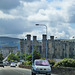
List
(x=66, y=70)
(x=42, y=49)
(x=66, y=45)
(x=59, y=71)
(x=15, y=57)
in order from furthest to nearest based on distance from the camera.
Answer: (x=15, y=57)
(x=42, y=49)
(x=66, y=45)
(x=59, y=71)
(x=66, y=70)

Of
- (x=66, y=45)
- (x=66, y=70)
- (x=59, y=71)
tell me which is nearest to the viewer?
(x=66, y=70)

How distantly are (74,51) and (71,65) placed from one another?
324 ft

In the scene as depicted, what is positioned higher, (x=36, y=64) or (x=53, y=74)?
(x=36, y=64)

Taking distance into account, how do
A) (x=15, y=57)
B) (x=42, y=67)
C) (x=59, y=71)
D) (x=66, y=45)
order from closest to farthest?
1. (x=42, y=67)
2. (x=59, y=71)
3. (x=66, y=45)
4. (x=15, y=57)

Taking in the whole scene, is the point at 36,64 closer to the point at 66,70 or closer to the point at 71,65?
the point at 66,70

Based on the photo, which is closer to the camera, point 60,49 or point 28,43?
point 60,49

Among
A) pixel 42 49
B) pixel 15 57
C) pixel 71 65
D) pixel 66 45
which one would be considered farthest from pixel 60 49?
pixel 71 65

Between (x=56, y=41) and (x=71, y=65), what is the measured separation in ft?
325

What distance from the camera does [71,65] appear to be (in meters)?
32.8

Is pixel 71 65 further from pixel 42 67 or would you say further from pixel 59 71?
pixel 42 67

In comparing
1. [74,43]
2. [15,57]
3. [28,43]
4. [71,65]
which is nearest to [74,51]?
[74,43]

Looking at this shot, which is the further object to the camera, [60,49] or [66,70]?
[60,49]

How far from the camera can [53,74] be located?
32.8 metres

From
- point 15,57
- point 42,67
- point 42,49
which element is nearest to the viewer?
point 42,67
